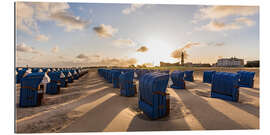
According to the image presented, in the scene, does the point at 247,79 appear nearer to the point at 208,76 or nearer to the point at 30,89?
the point at 208,76

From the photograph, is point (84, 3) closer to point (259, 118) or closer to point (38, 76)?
point (38, 76)

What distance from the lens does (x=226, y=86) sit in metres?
8.95

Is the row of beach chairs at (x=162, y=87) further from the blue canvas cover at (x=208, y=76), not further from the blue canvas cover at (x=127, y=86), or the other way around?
the blue canvas cover at (x=208, y=76)

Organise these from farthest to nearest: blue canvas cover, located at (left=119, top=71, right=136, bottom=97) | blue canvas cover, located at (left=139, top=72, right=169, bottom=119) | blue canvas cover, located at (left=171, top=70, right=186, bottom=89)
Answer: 1. blue canvas cover, located at (left=171, top=70, right=186, bottom=89)
2. blue canvas cover, located at (left=119, top=71, right=136, bottom=97)
3. blue canvas cover, located at (left=139, top=72, right=169, bottom=119)

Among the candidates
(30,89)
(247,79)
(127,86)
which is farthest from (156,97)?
(247,79)

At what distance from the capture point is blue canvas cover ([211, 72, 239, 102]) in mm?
8516

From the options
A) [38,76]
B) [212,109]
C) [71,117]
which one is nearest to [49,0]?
[38,76]

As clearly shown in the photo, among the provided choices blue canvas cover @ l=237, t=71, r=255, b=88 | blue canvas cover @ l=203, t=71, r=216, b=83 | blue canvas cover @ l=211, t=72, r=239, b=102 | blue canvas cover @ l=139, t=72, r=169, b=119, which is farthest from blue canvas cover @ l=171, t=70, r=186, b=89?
blue canvas cover @ l=139, t=72, r=169, b=119

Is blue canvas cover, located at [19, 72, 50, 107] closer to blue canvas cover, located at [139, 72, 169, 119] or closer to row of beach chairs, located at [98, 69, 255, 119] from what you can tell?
row of beach chairs, located at [98, 69, 255, 119]

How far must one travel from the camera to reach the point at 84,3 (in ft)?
19.6

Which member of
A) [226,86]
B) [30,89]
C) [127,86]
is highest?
[226,86]

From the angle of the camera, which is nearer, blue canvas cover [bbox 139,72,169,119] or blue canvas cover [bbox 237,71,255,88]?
blue canvas cover [bbox 139,72,169,119]

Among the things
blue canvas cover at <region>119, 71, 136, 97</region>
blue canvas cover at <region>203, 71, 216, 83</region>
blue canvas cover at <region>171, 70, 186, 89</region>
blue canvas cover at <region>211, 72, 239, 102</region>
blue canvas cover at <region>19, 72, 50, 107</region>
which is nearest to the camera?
blue canvas cover at <region>19, 72, 50, 107</region>

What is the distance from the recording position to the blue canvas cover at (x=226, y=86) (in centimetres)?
852
